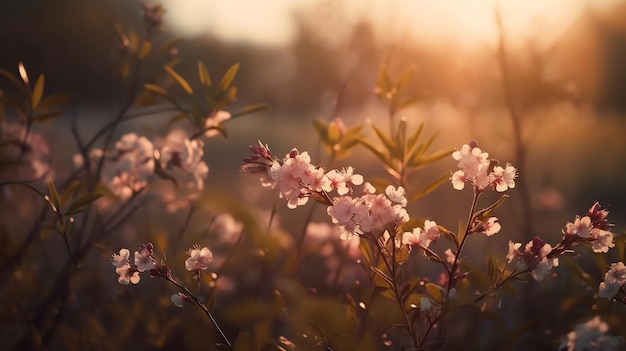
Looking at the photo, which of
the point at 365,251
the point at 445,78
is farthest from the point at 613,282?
the point at 445,78

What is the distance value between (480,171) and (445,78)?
366 centimetres

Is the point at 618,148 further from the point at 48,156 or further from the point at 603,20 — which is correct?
the point at 48,156

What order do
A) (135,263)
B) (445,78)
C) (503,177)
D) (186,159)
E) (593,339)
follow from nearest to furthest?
(593,339), (503,177), (135,263), (186,159), (445,78)

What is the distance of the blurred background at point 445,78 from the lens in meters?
2.57

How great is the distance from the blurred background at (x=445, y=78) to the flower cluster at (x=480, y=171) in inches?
11.8

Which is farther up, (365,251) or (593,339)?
(593,339)

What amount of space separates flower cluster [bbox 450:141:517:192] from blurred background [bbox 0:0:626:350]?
299 mm

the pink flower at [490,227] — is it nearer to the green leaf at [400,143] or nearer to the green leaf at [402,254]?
the green leaf at [402,254]

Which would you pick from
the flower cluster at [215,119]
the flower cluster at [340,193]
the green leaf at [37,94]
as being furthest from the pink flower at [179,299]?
the green leaf at [37,94]

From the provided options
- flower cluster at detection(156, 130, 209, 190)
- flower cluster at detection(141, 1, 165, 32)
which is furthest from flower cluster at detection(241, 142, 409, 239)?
flower cluster at detection(141, 1, 165, 32)

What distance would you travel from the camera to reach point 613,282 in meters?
1.11

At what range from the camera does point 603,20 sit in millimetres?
11164

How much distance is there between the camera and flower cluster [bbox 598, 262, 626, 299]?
1101mm

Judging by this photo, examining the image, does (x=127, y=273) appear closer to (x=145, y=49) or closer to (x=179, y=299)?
(x=179, y=299)
